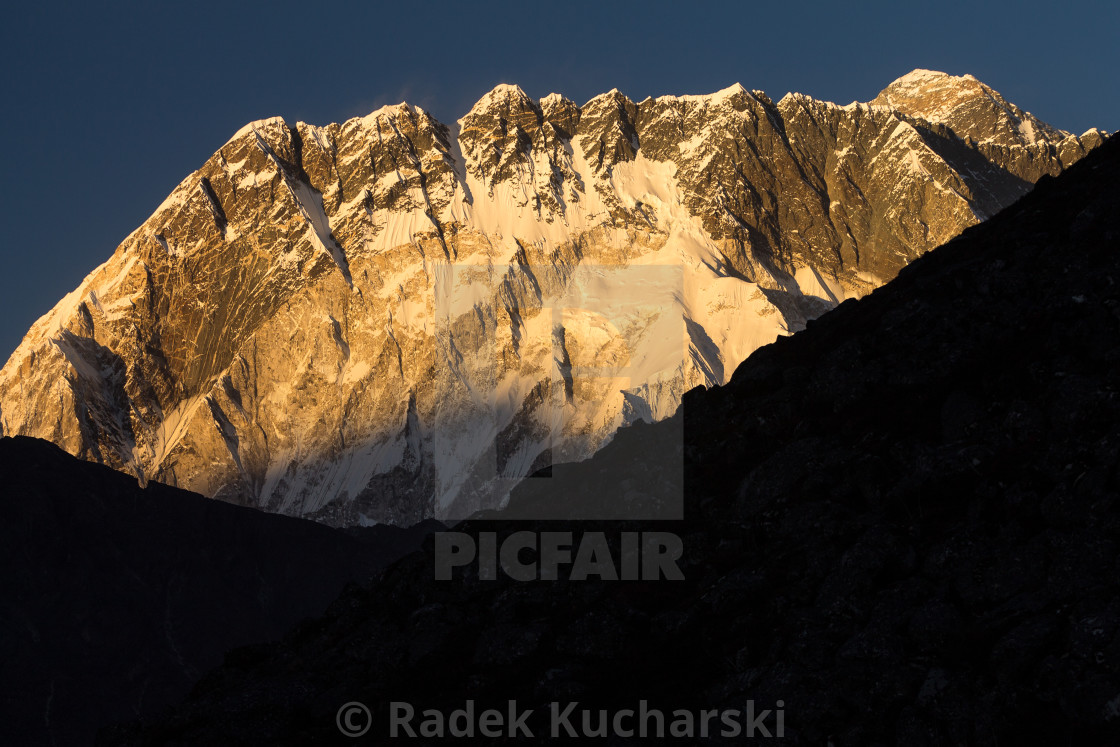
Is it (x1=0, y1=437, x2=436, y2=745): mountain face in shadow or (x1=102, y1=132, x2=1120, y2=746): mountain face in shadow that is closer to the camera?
(x1=102, y1=132, x2=1120, y2=746): mountain face in shadow

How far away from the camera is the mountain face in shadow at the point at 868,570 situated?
88.0 feet

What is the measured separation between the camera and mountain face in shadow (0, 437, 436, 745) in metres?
154

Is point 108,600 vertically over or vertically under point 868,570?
over

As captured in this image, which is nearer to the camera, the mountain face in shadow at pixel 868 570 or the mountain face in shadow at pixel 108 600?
the mountain face in shadow at pixel 868 570

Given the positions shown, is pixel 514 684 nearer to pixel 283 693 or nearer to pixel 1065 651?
pixel 283 693

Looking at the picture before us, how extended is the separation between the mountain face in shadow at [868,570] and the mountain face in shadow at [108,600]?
110391mm

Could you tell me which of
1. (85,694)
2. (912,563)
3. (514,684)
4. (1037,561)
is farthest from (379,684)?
(85,694)

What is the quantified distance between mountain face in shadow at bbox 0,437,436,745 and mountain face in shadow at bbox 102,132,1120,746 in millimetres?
110391

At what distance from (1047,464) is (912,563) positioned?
5.14m

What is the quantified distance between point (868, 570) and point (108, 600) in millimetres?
172010

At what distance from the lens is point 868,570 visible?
105 ft

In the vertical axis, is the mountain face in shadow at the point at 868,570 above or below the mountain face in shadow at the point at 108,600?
below

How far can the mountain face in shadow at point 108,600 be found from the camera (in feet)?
506

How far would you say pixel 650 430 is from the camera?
5825 centimetres
